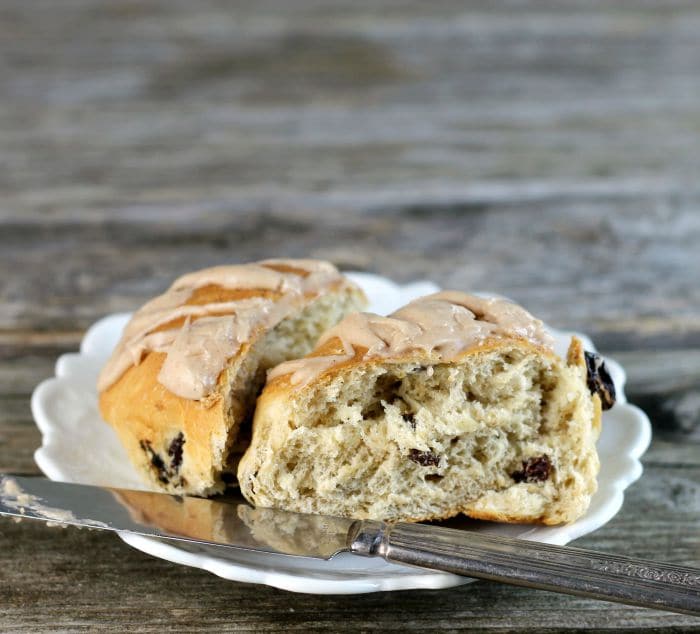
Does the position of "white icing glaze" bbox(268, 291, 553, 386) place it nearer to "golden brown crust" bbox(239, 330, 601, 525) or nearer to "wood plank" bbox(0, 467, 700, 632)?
"golden brown crust" bbox(239, 330, 601, 525)

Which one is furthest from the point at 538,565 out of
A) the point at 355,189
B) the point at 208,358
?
the point at 355,189


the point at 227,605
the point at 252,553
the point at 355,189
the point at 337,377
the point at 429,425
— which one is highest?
the point at 355,189

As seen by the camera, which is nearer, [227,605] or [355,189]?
[227,605]

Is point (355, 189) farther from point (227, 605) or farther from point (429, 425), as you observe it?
point (227, 605)

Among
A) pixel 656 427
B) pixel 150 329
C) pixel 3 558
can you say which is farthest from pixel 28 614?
pixel 656 427

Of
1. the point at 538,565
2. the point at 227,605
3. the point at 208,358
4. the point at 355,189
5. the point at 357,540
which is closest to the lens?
the point at 538,565

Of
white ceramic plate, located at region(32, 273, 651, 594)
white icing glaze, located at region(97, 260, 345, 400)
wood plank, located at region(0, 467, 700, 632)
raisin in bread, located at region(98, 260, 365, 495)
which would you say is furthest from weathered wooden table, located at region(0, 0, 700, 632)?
white icing glaze, located at region(97, 260, 345, 400)

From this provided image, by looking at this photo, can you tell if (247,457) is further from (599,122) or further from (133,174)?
(599,122)

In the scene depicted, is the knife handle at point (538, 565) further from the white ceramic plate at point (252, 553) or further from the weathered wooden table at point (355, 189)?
the weathered wooden table at point (355, 189)
